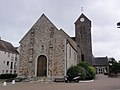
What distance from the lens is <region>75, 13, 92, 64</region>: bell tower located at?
54.1 m

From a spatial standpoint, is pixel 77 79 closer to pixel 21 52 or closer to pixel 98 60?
pixel 21 52

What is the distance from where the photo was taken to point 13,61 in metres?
57.3

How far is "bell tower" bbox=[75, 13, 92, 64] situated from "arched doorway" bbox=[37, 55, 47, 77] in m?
19.5

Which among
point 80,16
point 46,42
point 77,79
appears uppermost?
point 80,16

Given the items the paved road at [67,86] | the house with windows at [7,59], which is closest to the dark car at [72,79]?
the paved road at [67,86]

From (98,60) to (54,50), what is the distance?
62.7 meters

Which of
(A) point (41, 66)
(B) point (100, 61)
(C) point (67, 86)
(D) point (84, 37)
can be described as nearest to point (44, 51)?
(A) point (41, 66)

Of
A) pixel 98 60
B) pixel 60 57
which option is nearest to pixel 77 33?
pixel 60 57

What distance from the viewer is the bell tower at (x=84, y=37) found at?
5409 centimetres

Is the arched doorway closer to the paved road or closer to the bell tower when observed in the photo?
the paved road

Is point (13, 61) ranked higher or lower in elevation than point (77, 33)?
lower

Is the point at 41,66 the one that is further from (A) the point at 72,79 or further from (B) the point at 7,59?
(B) the point at 7,59

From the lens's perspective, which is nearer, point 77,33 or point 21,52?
point 21,52

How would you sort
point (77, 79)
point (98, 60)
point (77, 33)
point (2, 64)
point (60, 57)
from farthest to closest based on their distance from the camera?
point (98, 60)
point (77, 33)
point (2, 64)
point (60, 57)
point (77, 79)
